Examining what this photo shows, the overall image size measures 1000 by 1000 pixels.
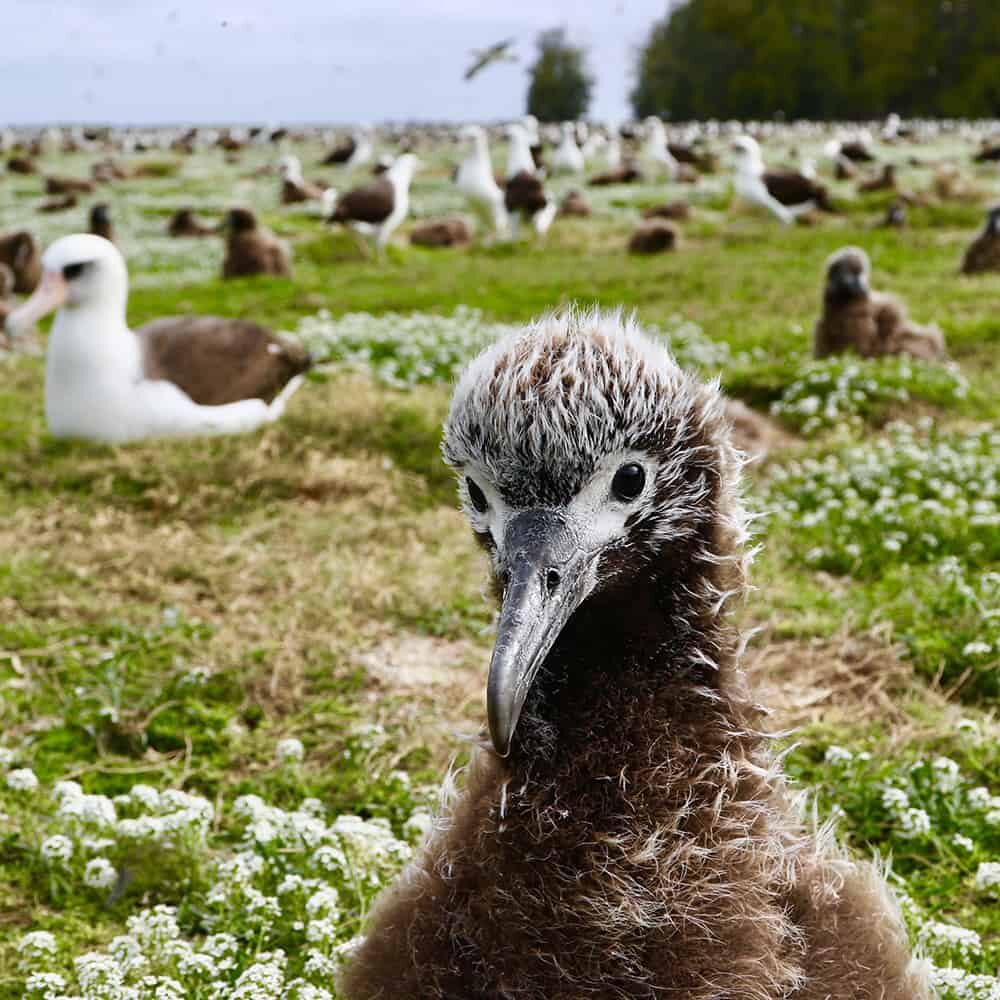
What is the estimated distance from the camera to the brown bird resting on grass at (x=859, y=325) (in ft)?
33.9

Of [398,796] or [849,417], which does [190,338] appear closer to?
[849,417]

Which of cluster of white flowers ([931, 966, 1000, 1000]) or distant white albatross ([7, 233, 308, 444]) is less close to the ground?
distant white albatross ([7, 233, 308, 444])

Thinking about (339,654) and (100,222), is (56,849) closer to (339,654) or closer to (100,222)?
(339,654)

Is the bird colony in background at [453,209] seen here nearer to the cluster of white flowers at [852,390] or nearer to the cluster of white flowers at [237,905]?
the cluster of white flowers at [852,390]

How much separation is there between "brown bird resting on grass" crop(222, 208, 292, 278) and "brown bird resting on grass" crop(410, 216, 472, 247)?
5.59 metres

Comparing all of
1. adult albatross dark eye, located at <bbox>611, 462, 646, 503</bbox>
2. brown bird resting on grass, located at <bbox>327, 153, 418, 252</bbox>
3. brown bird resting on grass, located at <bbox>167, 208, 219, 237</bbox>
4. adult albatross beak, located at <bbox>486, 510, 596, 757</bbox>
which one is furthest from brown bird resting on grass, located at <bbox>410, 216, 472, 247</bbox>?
adult albatross beak, located at <bbox>486, 510, 596, 757</bbox>

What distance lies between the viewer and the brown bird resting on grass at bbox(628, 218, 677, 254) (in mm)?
19344

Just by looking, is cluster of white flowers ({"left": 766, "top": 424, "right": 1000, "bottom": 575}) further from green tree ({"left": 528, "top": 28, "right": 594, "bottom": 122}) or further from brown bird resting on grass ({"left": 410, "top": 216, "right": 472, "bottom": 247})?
green tree ({"left": 528, "top": 28, "right": 594, "bottom": 122})

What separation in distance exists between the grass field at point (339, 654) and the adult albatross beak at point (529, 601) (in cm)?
102

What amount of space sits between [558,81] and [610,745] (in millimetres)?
61138

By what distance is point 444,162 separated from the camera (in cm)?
4375

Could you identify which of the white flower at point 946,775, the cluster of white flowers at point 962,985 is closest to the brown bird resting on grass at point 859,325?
the white flower at point 946,775

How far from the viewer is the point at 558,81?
196 ft

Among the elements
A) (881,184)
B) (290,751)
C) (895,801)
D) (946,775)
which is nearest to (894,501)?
(946,775)
